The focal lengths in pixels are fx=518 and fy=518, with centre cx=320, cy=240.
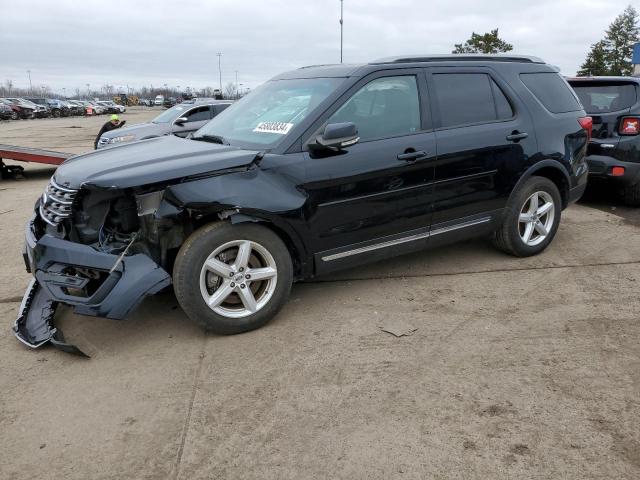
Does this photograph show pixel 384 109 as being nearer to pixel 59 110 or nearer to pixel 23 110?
pixel 23 110

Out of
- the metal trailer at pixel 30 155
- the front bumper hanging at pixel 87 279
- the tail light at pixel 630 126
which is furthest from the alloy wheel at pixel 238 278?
the metal trailer at pixel 30 155

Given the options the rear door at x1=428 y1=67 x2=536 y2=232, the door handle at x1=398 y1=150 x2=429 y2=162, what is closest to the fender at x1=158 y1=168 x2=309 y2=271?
the door handle at x1=398 y1=150 x2=429 y2=162

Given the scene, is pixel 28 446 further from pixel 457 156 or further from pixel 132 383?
pixel 457 156

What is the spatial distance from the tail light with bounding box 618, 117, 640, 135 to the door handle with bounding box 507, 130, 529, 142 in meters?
3.02

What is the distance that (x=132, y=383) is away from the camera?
10.3 ft

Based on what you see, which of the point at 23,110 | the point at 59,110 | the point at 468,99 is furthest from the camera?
the point at 59,110

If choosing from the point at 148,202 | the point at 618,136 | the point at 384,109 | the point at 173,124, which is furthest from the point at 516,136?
the point at 173,124

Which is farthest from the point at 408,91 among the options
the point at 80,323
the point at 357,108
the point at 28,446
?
the point at 28,446

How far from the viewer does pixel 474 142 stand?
448 centimetres

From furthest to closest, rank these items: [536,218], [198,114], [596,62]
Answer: [596,62] < [198,114] < [536,218]

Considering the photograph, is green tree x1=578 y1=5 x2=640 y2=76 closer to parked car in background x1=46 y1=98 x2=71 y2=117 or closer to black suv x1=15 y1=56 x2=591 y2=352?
parked car in background x1=46 y1=98 x2=71 y2=117

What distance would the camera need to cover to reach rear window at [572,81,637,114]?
7.02 meters

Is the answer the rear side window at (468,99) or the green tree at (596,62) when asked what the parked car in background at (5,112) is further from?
the green tree at (596,62)

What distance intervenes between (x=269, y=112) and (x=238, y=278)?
152cm
